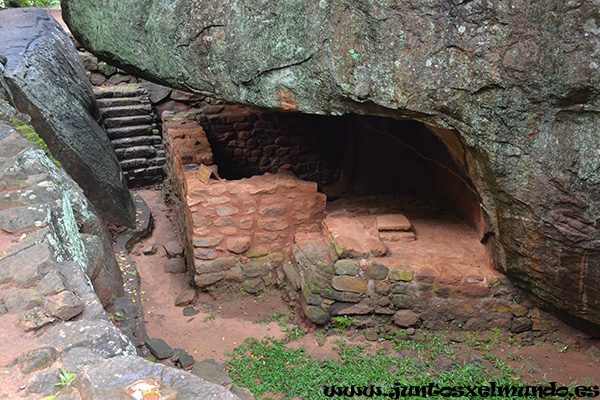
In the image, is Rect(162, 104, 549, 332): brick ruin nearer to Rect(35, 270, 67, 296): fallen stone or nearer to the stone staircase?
Rect(35, 270, 67, 296): fallen stone

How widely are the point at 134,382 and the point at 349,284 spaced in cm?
288

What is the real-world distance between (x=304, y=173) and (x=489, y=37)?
4445 mm

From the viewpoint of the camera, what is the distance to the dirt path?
4257 mm

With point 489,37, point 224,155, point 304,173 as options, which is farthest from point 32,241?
point 304,173

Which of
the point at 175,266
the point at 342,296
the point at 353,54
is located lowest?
the point at 175,266

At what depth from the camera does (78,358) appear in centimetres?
201

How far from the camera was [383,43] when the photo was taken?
365 cm

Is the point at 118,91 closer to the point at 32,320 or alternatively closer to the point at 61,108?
the point at 61,108

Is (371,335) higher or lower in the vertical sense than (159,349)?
lower

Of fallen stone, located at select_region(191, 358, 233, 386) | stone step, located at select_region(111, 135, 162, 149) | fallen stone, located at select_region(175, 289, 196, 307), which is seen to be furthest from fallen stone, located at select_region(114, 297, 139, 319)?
stone step, located at select_region(111, 135, 162, 149)

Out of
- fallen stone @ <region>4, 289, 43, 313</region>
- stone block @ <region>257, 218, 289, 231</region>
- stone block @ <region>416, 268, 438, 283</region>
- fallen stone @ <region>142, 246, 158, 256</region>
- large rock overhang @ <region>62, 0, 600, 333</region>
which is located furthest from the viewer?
fallen stone @ <region>142, 246, 158, 256</region>

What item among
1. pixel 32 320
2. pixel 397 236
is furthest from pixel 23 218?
pixel 397 236

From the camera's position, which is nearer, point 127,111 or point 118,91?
point 127,111

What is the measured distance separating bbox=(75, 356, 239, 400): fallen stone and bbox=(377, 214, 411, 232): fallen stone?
332cm
